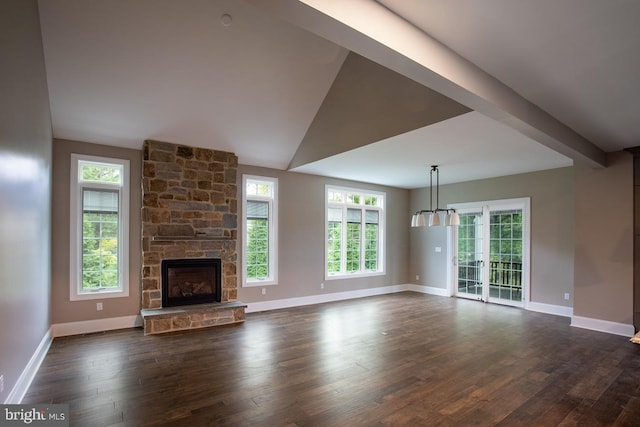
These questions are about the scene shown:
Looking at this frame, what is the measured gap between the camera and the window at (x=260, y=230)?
6.15 m

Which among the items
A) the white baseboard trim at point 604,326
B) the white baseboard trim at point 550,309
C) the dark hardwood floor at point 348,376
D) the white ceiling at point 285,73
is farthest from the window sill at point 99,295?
the white baseboard trim at point 550,309

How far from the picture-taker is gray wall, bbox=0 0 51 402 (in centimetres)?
227

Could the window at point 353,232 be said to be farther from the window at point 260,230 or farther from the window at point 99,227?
the window at point 99,227

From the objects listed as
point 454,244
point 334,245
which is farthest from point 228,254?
point 454,244

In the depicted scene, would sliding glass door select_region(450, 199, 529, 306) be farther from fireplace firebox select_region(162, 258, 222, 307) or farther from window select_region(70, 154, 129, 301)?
window select_region(70, 154, 129, 301)

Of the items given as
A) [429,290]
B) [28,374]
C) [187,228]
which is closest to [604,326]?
→ [429,290]

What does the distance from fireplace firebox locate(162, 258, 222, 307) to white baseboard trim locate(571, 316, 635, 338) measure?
575 centimetres

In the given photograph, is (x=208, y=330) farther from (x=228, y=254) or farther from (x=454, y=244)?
(x=454, y=244)

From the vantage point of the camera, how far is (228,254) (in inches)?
225

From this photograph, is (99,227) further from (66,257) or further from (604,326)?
(604,326)

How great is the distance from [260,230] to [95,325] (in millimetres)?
2903

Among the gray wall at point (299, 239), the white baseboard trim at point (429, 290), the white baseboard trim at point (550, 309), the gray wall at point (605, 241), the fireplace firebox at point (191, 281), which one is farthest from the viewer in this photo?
the white baseboard trim at point (429, 290)

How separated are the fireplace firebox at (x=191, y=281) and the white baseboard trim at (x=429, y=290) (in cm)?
510

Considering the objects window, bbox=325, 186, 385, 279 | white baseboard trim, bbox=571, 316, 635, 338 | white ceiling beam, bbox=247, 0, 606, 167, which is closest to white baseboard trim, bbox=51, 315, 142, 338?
window, bbox=325, 186, 385, 279
